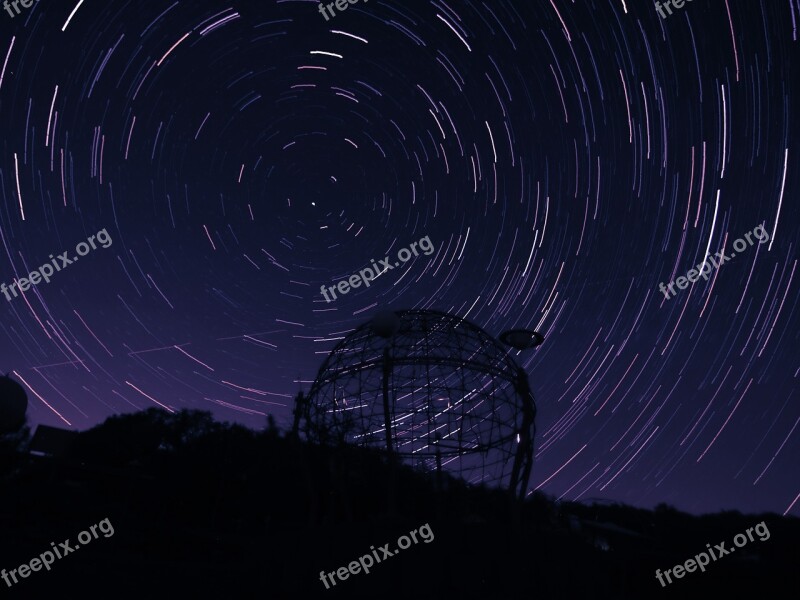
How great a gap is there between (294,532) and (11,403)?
1001 cm

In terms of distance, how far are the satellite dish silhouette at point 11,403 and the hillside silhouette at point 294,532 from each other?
4.07ft

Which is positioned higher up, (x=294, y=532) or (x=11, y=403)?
(x=11, y=403)

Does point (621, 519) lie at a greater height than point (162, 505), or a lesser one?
lesser

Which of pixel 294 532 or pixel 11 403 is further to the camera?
pixel 11 403

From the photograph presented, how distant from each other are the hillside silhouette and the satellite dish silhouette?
124 centimetres

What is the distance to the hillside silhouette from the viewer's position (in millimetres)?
8242

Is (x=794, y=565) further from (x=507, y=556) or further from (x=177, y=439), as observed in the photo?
(x=177, y=439)

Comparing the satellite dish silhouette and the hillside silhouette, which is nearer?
the hillside silhouette

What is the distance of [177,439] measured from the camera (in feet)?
138

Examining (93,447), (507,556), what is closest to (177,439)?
(93,447)

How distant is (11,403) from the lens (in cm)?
1434

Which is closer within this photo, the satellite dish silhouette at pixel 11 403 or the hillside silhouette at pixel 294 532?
the hillside silhouette at pixel 294 532

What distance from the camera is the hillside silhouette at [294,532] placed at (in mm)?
8242

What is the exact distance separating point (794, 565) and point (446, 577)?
18621 mm
